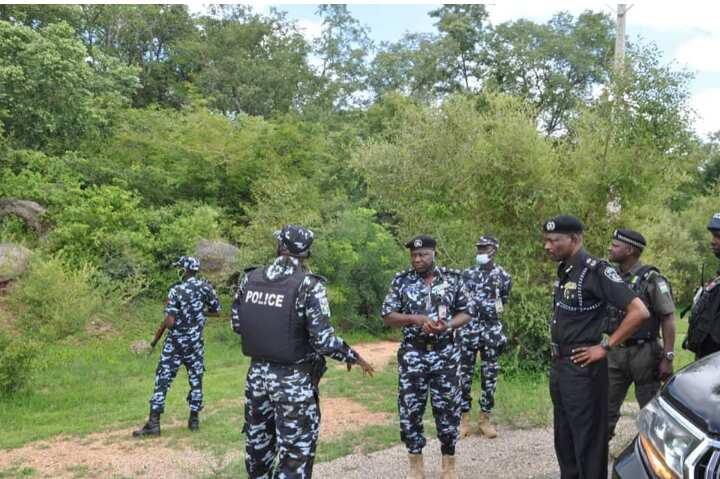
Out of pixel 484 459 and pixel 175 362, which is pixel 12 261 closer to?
pixel 175 362

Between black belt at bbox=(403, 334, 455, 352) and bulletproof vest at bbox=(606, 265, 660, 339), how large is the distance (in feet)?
3.98

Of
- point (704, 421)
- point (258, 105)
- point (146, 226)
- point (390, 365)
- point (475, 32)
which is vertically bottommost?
point (390, 365)

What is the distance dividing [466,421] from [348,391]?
3.19 m

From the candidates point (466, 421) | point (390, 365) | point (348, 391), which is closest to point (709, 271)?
point (390, 365)

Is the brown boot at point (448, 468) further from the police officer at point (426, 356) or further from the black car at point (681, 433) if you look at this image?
the black car at point (681, 433)

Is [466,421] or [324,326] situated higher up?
[324,326]

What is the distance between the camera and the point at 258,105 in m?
30.3

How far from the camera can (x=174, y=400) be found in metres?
8.91

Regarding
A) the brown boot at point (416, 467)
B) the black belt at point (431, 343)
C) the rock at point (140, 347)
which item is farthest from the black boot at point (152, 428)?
the rock at point (140, 347)

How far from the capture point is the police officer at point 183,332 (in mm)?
6879

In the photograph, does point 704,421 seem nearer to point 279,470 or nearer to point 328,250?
point 279,470

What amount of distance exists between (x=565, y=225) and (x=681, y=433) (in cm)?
180

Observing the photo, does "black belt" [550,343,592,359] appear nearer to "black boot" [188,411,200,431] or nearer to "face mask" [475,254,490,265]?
"face mask" [475,254,490,265]

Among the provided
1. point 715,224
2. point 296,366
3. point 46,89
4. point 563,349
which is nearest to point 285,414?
point 296,366
